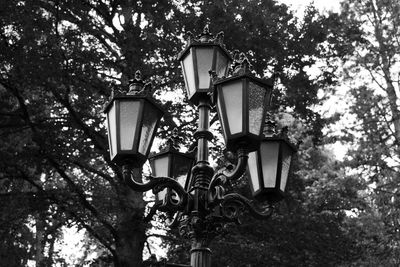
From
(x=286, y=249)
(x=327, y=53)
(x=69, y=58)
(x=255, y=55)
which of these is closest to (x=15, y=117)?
(x=69, y=58)

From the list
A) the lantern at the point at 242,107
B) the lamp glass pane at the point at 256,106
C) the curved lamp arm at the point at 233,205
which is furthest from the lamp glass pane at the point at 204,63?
the curved lamp arm at the point at 233,205

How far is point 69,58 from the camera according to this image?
10.0 meters

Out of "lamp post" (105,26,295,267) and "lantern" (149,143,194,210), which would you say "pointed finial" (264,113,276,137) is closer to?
"lamp post" (105,26,295,267)

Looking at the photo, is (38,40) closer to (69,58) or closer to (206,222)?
(69,58)

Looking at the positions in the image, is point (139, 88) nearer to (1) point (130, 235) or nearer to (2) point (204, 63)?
(2) point (204, 63)

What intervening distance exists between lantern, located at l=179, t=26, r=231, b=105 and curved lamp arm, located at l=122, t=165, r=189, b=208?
0.79m

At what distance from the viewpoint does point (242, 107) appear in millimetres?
3893

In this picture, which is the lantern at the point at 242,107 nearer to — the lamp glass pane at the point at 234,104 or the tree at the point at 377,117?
the lamp glass pane at the point at 234,104

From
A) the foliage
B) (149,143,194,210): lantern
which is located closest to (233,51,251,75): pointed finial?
(149,143,194,210): lantern

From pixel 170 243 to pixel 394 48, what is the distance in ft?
27.8

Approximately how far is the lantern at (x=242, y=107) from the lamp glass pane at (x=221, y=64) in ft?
2.56

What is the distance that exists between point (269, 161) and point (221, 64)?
96cm

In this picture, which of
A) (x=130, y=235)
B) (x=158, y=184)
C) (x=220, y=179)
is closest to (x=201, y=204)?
(x=220, y=179)

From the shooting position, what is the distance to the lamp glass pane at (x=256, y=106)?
12.8 ft
